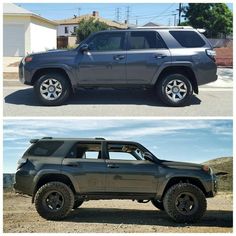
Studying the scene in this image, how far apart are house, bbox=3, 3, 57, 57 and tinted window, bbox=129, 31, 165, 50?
47.9 feet

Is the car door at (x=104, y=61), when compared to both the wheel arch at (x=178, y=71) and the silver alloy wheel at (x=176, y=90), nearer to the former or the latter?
the wheel arch at (x=178, y=71)

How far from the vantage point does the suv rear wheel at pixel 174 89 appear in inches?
367

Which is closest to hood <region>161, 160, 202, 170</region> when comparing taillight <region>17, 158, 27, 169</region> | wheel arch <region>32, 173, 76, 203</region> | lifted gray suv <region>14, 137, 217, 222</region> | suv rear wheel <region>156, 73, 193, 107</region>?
lifted gray suv <region>14, 137, 217, 222</region>

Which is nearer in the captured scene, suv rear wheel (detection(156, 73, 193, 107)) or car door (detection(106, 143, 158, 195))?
car door (detection(106, 143, 158, 195))

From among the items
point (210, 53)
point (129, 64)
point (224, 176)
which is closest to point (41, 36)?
point (224, 176)

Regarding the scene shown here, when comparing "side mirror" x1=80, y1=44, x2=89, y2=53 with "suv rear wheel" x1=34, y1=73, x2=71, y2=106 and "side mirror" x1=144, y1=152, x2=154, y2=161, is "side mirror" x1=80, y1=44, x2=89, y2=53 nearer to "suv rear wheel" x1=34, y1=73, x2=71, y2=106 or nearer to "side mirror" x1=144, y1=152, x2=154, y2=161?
"suv rear wheel" x1=34, y1=73, x2=71, y2=106

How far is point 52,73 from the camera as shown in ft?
30.7

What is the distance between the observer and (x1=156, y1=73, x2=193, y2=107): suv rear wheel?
9.32m

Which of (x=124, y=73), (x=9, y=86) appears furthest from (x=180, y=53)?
(x=9, y=86)

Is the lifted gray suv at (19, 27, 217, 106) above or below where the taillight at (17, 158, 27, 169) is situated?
above

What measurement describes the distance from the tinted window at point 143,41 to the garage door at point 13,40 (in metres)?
14.6

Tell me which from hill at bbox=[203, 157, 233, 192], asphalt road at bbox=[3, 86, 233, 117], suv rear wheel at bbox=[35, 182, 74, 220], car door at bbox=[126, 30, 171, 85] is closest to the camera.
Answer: suv rear wheel at bbox=[35, 182, 74, 220]

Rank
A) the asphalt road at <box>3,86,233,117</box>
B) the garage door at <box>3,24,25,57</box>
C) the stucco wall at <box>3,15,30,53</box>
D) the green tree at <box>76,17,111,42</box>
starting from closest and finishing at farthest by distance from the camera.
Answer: the asphalt road at <box>3,86,233,117</box> → the green tree at <box>76,17,111,42</box> → the garage door at <box>3,24,25,57</box> → the stucco wall at <box>3,15,30,53</box>

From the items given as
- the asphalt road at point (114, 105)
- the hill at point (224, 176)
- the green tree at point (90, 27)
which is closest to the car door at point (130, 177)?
the asphalt road at point (114, 105)
